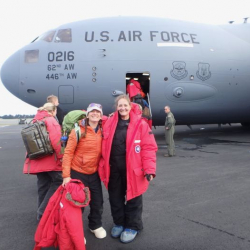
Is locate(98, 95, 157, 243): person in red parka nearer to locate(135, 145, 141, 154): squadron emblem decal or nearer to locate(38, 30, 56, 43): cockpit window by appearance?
locate(135, 145, 141, 154): squadron emblem decal

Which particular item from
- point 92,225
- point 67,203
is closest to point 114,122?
point 67,203

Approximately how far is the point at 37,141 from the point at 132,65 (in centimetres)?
628

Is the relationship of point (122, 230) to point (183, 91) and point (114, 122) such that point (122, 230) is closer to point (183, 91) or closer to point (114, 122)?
point (114, 122)

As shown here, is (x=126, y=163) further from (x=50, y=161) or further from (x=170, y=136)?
(x=170, y=136)

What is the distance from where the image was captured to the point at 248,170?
578 cm

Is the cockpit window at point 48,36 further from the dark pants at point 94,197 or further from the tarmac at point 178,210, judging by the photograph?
the dark pants at point 94,197

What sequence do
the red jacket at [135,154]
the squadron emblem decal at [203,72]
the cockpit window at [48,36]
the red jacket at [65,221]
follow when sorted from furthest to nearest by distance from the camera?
the squadron emblem decal at [203,72] → the cockpit window at [48,36] → the red jacket at [135,154] → the red jacket at [65,221]

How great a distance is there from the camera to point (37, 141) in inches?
123

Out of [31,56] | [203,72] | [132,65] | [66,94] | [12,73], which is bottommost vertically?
[66,94]

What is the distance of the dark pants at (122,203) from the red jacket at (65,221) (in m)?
0.42

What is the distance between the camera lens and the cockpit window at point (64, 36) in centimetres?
883

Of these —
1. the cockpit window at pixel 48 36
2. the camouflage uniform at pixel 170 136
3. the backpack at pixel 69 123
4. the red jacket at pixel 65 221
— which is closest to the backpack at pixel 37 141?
the backpack at pixel 69 123

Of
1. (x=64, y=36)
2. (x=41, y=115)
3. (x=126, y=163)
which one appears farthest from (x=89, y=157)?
(x=64, y=36)

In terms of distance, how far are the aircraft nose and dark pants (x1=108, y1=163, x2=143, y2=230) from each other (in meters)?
6.98
